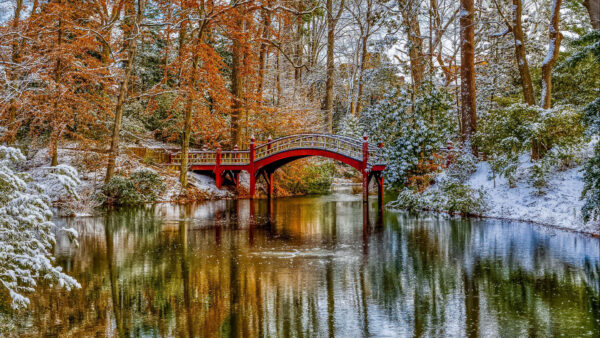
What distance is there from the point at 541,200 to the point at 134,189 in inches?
592

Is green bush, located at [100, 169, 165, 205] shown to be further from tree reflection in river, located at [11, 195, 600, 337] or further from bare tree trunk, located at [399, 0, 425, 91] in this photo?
bare tree trunk, located at [399, 0, 425, 91]

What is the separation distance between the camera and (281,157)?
2409 cm

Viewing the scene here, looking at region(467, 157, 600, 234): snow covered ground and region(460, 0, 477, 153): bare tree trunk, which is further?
region(460, 0, 477, 153): bare tree trunk

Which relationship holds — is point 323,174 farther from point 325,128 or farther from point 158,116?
point 158,116

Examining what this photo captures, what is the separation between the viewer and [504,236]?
12148 mm

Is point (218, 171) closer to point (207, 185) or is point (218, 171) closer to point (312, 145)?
point (207, 185)

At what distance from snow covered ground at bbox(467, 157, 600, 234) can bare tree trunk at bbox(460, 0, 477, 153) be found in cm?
229

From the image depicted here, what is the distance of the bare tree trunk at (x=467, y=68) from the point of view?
62.6 ft

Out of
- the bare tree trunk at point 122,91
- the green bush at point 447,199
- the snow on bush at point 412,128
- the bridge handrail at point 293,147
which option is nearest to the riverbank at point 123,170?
the bridge handrail at point 293,147

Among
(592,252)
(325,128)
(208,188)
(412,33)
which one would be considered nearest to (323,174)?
(325,128)

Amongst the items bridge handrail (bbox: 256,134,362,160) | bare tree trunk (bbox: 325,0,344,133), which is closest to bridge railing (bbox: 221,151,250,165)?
bridge handrail (bbox: 256,134,362,160)

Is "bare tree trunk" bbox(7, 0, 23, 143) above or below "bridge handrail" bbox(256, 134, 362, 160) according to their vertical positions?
above

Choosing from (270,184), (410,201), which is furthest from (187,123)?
(410,201)

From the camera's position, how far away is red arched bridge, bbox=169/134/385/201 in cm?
2153
